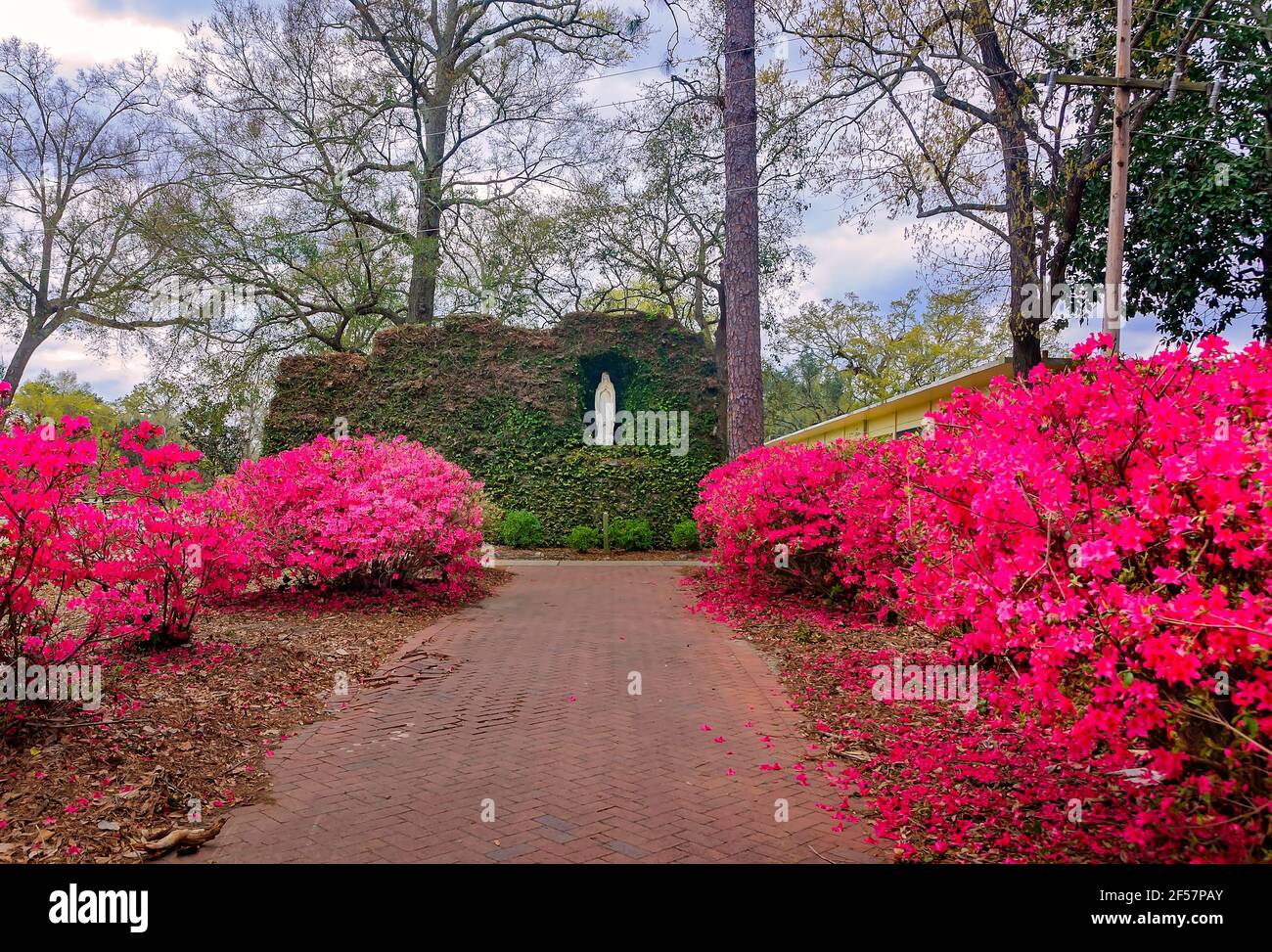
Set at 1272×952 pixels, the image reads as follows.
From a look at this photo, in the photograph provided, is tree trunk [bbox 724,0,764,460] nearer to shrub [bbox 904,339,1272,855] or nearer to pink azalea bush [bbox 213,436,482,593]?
pink azalea bush [bbox 213,436,482,593]

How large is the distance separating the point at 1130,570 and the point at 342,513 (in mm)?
8178

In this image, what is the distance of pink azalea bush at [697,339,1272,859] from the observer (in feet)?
8.18

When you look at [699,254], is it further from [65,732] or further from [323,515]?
[65,732]

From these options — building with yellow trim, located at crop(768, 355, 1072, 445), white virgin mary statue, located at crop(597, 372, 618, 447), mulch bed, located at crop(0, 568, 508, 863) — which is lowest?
mulch bed, located at crop(0, 568, 508, 863)

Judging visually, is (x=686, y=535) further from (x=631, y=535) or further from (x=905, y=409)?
(x=905, y=409)

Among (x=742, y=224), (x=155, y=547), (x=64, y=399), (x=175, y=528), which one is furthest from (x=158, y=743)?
(x=64, y=399)

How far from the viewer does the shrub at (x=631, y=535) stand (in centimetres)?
1864

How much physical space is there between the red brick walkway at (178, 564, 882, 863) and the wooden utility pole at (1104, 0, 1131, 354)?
6.41 meters

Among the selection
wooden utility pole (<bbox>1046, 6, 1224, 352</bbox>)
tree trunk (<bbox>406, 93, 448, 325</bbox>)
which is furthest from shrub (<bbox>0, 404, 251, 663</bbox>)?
tree trunk (<bbox>406, 93, 448, 325</bbox>)

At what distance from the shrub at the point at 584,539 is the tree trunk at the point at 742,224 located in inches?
202

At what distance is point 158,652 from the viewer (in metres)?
6.23

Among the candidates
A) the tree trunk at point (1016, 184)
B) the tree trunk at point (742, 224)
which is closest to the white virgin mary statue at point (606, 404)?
the tree trunk at point (742, 224)

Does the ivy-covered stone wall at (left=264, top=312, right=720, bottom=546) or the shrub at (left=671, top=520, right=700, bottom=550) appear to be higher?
the ivy-covered stone wall at (left=264, top=312, right=720, bottom=546)

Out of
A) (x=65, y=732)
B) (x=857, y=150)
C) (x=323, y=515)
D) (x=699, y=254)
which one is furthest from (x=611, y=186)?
(x=65, y=732)
